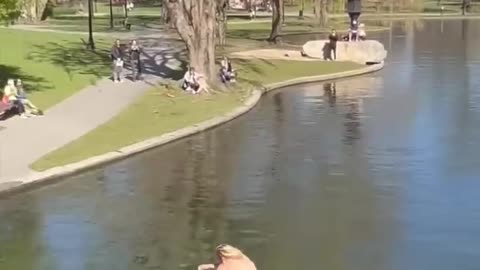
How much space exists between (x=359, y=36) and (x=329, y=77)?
9.66 m

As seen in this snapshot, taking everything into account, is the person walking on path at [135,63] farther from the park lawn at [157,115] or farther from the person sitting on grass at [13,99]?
the person sitting on grass at [13,99]

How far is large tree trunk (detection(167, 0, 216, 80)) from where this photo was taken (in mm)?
31078

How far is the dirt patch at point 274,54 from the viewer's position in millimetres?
45188

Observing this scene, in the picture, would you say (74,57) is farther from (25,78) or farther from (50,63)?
(25,78)

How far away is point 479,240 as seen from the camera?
1369 centimetres

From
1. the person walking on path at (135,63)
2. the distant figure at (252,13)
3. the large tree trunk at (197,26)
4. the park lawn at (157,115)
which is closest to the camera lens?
the park lawn at (157,115)

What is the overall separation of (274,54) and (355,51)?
14.8ft

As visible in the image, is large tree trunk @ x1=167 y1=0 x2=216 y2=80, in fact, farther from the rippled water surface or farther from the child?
the rippled water surface

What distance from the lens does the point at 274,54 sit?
154 feet

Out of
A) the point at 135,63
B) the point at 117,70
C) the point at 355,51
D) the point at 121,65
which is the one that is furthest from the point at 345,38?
the point at 117,70

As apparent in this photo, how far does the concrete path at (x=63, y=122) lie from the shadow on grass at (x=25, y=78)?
1.65 metres

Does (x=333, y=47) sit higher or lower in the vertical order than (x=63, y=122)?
higher

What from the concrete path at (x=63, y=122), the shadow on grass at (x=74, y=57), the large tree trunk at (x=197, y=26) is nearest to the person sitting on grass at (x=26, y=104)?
the concrete path at (x=63, y=122)

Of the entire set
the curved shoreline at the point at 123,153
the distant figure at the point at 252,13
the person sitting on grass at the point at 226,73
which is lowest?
the curved shoreline at the point at 123,153
